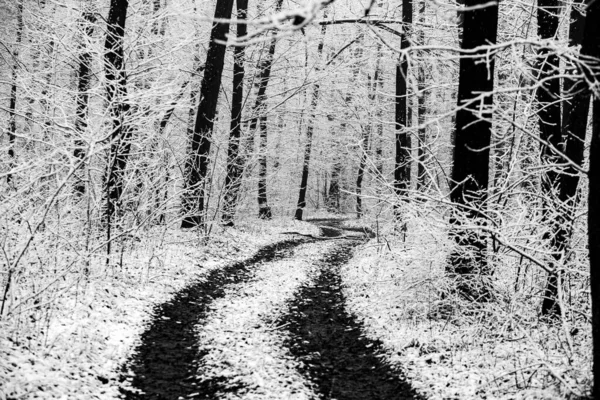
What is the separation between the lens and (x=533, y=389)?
4816 millimetres

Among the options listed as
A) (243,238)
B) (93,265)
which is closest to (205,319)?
(93,265)

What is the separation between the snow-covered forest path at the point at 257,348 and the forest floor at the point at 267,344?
0.08 ft

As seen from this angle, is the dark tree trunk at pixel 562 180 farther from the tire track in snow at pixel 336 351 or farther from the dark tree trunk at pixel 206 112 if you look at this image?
the dark tree trunk at pixel 206 112

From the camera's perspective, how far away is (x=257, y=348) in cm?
670

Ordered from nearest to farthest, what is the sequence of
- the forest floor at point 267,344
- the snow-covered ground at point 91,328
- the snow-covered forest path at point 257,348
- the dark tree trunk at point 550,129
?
the snow-covered ground at point 91,328, the forest floor at point 267,344, the snow-covered forest path at point 257,348, the dark tree trunk at point 550,129

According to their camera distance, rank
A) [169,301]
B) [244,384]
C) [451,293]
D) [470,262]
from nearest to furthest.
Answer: [244,384] < [470,262] < [451,293] < [169,301]

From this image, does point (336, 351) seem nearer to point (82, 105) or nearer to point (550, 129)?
point (550, 129)

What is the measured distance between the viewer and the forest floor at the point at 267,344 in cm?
511

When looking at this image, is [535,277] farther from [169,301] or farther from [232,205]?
[232,205]

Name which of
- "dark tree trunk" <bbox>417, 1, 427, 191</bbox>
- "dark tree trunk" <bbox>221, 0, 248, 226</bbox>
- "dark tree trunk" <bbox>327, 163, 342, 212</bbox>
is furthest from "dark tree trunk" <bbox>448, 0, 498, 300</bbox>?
"dark tree trunk" <bbox>327, 163, 342, 212</bbox>

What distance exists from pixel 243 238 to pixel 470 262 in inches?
365

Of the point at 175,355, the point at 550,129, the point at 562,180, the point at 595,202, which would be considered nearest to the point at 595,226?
the point at 595,202

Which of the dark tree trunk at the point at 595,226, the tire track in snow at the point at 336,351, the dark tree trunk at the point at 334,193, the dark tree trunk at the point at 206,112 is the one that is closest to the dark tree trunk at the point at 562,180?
the dark tree trunk at the point at 595,226

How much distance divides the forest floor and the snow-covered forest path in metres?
0.02
